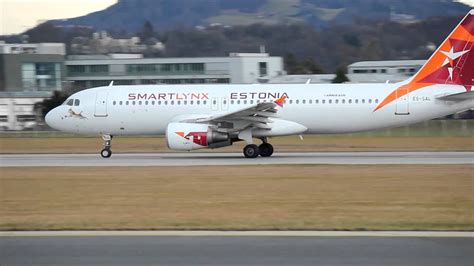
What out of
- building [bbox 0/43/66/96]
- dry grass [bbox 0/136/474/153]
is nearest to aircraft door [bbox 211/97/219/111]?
dry grass [bbox 0/136/474/153]

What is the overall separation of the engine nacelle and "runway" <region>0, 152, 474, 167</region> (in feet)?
1.85

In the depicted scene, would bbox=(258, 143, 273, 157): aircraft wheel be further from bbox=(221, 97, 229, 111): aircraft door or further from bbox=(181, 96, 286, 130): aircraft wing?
bbox=(221, 97, 229, 111): aircraft door

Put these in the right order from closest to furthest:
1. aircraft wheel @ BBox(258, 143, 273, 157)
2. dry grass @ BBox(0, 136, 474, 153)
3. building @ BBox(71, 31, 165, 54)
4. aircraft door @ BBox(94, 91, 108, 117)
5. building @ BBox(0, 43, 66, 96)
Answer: aircraft wheel @ BBox(258, 143, 273, 157) → aircraft door @ BBox(94, 91, 108, 117) → dry grass @ BBox(0, 136, 474, 153) → building @ BBox(0, 43, 66, 96) → building @ BBox(71, 31, 165, 54)

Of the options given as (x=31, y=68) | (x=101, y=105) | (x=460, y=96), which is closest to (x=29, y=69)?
(x=31, y=68)

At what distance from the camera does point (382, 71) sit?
82875 mm

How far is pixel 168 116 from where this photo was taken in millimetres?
30578

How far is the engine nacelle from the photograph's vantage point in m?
28.1

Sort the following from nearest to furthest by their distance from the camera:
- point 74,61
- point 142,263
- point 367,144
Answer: point 142,263 < point 367,144 < point 74,61

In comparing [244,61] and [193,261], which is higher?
[244,61]

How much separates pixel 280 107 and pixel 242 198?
12398mm

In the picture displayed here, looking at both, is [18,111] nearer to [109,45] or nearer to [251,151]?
[251,151]

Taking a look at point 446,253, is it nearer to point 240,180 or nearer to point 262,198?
point 262,198

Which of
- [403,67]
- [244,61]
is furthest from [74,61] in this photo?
[403,67]

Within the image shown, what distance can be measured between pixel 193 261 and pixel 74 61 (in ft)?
259
